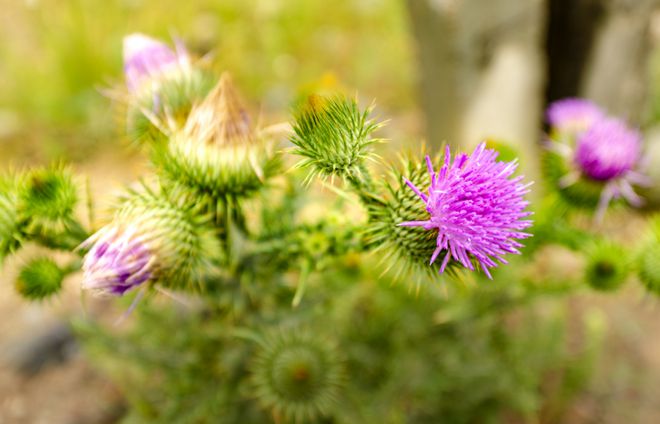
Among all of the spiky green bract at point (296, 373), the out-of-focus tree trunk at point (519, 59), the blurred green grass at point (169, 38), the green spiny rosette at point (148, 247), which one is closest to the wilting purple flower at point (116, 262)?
the green spiny rosette at point (148, 247)

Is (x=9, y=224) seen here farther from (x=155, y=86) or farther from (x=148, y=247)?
(x=155, y=86)

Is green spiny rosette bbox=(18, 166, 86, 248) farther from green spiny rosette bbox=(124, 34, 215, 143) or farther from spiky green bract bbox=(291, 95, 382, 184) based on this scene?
spiky green bract bbox=(291, 95, 382, 184)

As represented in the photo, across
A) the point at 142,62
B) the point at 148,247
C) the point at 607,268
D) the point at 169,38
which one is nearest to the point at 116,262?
the point at 148,247

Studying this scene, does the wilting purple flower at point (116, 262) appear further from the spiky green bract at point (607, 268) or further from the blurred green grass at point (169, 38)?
the blurred green grass at point (169, 38)

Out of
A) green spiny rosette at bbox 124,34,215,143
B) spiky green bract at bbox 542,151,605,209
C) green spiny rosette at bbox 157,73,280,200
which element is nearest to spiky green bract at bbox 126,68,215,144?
green spiny rosette at bbox 124,34,215,143

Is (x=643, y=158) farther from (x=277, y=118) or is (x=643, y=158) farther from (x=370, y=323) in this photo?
(x=277, y=118)
